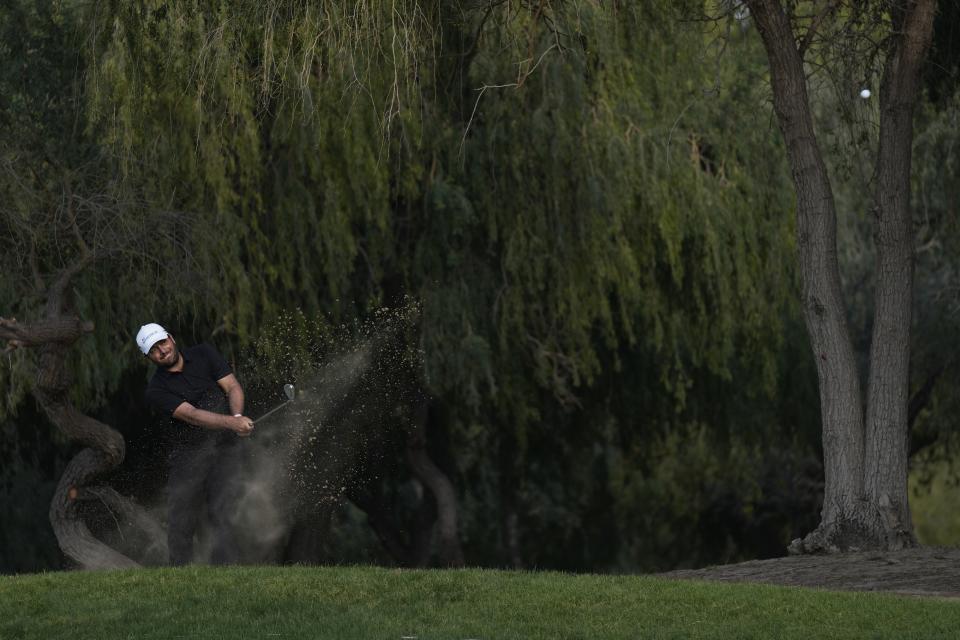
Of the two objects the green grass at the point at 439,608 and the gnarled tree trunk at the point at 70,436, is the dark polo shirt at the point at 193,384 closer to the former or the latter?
the green grass at the point at 439,608

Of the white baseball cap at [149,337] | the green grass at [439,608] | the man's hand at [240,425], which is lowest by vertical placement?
the green grass at [439,608]

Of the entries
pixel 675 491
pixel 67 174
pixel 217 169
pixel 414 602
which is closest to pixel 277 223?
pixel 217 169

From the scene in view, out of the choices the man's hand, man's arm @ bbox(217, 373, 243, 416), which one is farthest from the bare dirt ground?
man's arm @ bbox(217, 373, 243, 416)

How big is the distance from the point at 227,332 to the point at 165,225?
159 centimetres

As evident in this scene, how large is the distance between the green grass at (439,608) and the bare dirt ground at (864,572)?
94 cm

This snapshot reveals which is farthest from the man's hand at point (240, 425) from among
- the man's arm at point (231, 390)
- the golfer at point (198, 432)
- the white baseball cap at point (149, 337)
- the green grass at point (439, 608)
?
the green grass at point (439, 608)

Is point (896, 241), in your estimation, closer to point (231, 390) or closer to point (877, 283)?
point (877, 283)

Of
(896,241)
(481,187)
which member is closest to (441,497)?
(481,187)

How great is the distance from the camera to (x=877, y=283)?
12297 millimetres

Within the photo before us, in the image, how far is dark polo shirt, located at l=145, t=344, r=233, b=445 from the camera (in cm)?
1123

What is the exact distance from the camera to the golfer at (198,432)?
1108 centimetres

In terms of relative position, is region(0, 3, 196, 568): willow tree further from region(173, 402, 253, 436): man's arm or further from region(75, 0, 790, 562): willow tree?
region(173, 402, 253, 436): man's arm

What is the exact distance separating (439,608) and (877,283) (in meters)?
5.12

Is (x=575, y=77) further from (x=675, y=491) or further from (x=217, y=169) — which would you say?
(x=675, y=491)
